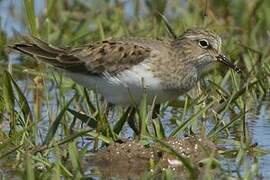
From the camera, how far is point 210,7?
34.6 feet

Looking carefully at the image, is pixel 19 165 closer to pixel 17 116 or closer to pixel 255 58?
pixel 17 116

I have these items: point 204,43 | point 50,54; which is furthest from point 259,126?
point 50,54

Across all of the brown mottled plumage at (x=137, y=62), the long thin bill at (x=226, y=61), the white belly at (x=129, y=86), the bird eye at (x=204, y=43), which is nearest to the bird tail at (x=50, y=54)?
the brown mottled plumage at (x=137, y=62)

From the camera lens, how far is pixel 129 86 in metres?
7.04

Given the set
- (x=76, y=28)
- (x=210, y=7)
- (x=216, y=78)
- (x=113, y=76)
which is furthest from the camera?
(x=210, y=7)

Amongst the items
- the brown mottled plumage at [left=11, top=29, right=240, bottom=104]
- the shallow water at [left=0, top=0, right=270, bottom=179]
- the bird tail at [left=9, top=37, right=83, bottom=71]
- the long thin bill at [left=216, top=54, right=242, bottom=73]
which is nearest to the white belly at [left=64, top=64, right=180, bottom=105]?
the brown mottled plumage at [left=11, top=29, right=240, bottom=104]

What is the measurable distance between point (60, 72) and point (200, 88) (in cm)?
108

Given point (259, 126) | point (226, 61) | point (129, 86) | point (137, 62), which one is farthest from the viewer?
point (259, 126)

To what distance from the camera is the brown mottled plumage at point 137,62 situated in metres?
7.09

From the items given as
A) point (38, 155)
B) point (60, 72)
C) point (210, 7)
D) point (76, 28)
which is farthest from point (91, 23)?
point (38, 155)

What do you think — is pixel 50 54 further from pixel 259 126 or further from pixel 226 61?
pixel 259 126

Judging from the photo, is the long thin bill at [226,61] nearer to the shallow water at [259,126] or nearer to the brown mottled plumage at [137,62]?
the brown mottled plumage at [137,62]

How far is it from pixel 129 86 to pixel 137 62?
0.23m

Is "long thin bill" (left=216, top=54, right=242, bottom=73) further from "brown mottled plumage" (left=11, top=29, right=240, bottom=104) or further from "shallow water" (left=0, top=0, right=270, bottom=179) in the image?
"shallow water" (left=0, top=0, right=270, bottom=179)
